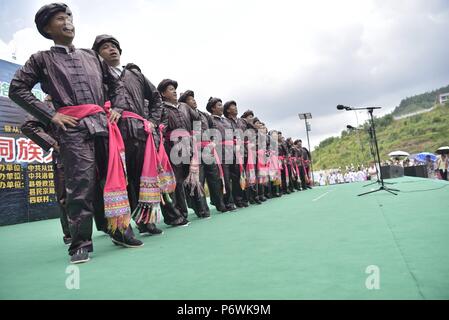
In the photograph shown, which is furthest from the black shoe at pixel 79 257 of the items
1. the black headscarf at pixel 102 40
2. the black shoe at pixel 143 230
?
the black headscarf at pixel 102 40

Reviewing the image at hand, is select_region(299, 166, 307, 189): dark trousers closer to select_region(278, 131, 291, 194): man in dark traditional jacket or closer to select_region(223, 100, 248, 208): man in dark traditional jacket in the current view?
select_region(278, 131, 291, 194): man in dark traditional jacket

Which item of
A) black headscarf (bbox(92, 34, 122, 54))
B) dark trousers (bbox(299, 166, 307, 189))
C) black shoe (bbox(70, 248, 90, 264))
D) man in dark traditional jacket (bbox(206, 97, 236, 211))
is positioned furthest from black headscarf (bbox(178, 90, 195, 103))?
dark trousers (bbox(299, 166, 307, 189))

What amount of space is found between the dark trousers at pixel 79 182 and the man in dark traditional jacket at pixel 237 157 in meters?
3.50

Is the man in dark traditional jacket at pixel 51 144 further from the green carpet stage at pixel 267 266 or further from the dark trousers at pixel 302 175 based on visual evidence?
the dark trousers at pixel 302 175

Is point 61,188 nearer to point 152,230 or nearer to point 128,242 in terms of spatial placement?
point 152,230

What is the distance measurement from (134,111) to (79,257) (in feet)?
4.98

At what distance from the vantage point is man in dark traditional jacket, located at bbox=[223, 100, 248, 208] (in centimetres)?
583

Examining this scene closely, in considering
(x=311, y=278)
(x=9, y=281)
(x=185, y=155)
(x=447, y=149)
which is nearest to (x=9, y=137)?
(x=185, y=155)

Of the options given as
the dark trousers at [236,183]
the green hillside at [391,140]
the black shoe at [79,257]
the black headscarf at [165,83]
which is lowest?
the black shoe at [79,257]

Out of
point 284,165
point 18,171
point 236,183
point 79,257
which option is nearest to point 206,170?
point 236,183

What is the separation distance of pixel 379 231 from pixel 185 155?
8.44ft

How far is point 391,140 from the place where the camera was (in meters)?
47.4

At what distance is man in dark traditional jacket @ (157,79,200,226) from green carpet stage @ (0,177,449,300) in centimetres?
140

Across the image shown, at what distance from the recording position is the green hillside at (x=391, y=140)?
3983cm
